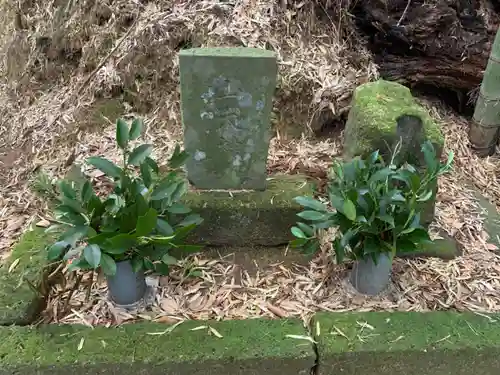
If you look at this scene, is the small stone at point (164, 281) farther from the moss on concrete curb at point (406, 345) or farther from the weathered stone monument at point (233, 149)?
the moss on concrete curb at point (406, 345)

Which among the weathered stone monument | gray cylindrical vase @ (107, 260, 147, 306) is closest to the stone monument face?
the weathered stone monument

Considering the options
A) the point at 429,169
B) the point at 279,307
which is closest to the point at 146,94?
the point at 279,307

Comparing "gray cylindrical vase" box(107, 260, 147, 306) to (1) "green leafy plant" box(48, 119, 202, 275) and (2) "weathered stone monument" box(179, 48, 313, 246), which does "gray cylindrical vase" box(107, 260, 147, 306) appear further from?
(2) "weathered stone monument" box(179, 48, 313, 246)

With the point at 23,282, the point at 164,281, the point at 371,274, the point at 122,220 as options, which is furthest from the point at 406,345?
the point at 23,282

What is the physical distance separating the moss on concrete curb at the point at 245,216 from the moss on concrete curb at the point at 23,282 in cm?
65

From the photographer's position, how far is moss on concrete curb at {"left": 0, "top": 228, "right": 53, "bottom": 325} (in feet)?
5.86

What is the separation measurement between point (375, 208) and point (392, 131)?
1.66 feet

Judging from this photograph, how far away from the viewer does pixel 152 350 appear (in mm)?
1684

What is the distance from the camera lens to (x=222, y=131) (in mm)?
2131

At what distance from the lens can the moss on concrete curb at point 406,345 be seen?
5.63ft

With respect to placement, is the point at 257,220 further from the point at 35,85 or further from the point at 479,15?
the point at 35,85

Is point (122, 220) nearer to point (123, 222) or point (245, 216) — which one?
point (123, 222)

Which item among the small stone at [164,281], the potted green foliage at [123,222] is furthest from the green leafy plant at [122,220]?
the small stone at [164,281]

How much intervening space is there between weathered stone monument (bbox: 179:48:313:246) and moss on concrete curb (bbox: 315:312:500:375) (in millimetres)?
575
